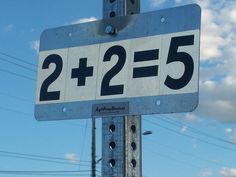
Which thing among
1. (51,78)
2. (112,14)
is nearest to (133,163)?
(51,78)

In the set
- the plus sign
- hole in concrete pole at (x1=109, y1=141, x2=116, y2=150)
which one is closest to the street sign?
the plus sign

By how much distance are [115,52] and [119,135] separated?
496 millimetres

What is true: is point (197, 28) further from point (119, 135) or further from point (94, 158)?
point (94, 158)

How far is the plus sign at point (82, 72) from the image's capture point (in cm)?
378

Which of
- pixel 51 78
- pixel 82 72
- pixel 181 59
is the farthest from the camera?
pixel 51 78

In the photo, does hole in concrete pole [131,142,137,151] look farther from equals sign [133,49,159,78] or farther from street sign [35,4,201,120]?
equals sign [133,49,159,78]

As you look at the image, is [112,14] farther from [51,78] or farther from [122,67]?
[51,78]

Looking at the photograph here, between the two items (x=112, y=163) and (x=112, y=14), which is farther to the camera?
(x=112, y=14)

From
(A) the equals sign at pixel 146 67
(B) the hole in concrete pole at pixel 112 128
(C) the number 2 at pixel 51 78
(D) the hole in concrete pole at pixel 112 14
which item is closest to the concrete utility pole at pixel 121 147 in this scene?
(B) the hole in concrete pole at pixel 112 128

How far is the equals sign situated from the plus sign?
0.96ft

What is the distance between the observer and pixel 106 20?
389 centimetres

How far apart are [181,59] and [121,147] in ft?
1.93

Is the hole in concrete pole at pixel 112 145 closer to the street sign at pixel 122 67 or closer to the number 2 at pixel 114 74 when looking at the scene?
the street sign at pixel 122 67

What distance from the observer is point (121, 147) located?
3.58m
